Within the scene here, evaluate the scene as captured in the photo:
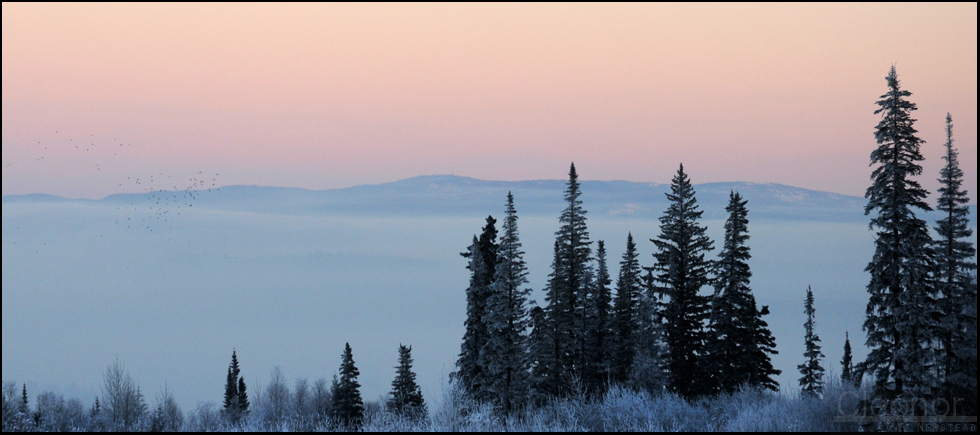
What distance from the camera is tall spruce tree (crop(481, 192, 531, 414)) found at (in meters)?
30.6

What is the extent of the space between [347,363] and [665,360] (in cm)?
2248

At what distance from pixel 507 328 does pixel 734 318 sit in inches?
504

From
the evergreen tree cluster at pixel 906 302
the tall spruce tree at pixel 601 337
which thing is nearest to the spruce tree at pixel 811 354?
the tall spruce tree at pixel 601 337

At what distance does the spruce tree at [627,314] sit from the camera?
4103 centimetres

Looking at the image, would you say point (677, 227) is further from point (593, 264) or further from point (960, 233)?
point (960, 233)

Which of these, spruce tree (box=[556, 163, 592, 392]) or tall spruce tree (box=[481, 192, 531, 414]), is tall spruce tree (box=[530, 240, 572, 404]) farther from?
tall spruce tree (box=[481, 192, 531, 414])

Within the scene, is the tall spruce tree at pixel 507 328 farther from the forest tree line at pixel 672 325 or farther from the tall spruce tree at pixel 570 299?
the tall spruce tree at pixel 570 299

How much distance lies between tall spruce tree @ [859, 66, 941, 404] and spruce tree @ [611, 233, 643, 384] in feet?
63.1

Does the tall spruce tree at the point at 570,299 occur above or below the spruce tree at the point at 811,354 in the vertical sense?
above

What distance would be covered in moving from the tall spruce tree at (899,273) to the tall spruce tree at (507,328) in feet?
49.0

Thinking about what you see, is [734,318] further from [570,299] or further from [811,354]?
[811,354]

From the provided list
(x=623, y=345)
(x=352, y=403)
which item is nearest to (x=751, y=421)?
(x=623, y=345)

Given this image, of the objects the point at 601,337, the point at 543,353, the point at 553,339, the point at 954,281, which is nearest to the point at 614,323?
the point at 601,337

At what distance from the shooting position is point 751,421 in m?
16.6
